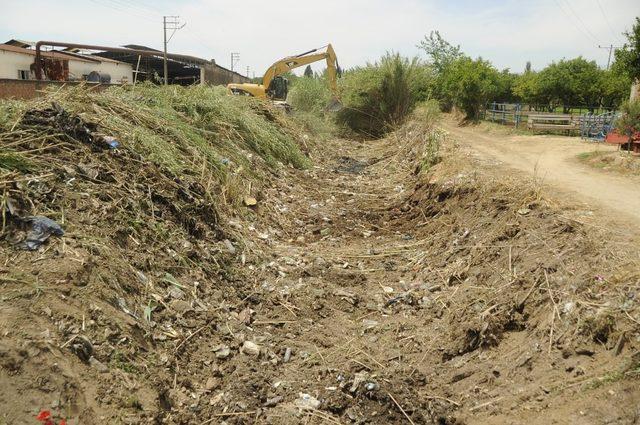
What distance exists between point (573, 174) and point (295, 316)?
20.1 ft

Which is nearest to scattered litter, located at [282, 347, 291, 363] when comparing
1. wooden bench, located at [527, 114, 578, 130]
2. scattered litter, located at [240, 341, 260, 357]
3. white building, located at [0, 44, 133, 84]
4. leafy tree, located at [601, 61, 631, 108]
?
scattered litter, located at [240, 341, 260, 357]

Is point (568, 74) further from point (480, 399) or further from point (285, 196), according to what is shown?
point (480, 399)

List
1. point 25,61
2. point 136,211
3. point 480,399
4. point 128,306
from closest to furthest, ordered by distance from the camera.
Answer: point 480,399 < point 128,306 < point 136,211 < point 25,61

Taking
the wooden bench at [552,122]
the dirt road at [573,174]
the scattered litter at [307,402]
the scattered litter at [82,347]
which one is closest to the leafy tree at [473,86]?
the wooden bench at [552,122]

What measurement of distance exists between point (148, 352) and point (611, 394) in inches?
109

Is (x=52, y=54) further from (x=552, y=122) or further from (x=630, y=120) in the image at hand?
(x=630, y=120)

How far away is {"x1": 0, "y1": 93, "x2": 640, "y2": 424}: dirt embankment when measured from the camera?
9.45ft

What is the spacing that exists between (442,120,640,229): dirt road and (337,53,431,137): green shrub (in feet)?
11.0

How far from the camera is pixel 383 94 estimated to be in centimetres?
1703

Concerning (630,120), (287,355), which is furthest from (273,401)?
(630,120)

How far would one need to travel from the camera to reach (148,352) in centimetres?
331

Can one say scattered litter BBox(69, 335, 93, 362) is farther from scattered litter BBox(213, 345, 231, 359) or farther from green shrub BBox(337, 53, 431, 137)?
green shrub BBox(337, 53, 431, 137)

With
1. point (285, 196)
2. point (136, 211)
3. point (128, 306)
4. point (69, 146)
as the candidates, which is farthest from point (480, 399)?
point (285, 196)

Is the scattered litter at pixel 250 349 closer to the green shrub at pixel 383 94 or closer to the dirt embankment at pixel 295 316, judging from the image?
the dirt embankment at pixel 295 316
